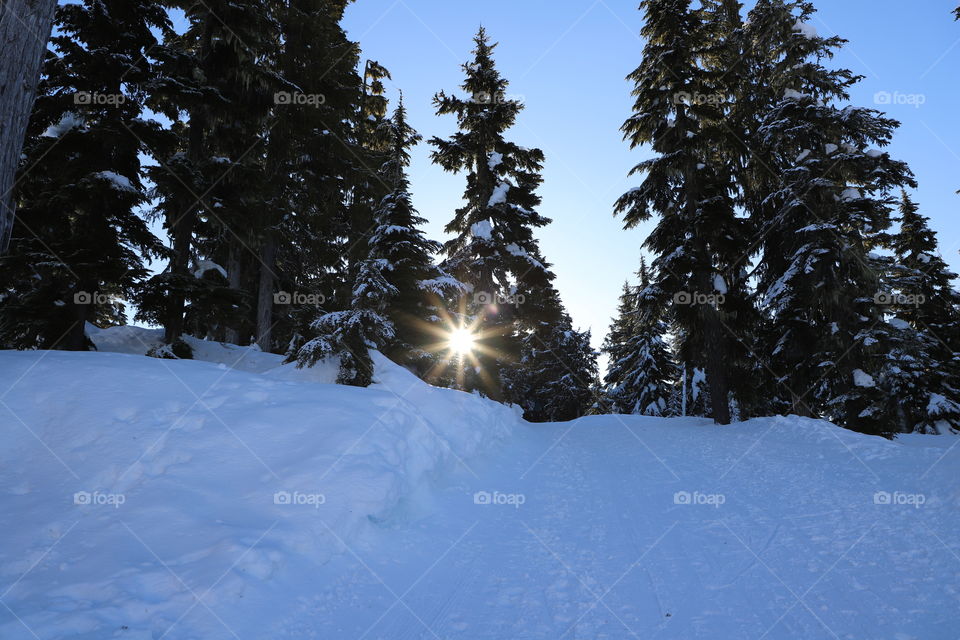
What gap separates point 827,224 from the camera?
13.9 m

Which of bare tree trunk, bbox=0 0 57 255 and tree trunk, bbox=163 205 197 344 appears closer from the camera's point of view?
bare tree trunk, bbox=0 0 57 255

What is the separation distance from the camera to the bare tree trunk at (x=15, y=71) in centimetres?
467

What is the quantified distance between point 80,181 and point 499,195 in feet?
45.8

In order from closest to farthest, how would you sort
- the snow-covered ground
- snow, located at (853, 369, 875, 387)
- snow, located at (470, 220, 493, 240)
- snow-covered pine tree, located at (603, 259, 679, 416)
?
A: the snow-covered ground < snow, located at (853, 369, 875, 387) < snow, located at (470, 220, 493, 240) < snow-covered pine tree, located at (603, 259, 679, 416)

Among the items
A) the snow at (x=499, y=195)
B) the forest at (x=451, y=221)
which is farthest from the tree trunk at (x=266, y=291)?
the snow at (x=499, y=195)

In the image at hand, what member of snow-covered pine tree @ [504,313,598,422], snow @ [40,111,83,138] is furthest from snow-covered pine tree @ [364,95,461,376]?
snow-covered pine tree @ [504,313,598,422]

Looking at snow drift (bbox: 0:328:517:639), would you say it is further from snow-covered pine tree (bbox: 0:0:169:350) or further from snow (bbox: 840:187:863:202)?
snow (bbox: 840:187:863:202)

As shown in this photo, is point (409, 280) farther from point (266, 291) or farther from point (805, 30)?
point (805, 30)

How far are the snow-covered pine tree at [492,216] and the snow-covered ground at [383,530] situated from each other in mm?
10380

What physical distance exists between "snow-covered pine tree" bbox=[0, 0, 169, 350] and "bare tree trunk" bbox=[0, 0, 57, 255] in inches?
271

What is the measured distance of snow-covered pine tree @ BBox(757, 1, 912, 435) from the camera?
45.8ft

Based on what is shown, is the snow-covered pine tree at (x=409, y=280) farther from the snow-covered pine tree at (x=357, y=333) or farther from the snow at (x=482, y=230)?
the snow at (x=482, y=230)

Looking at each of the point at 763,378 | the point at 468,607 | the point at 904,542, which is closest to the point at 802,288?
the point at 763,378

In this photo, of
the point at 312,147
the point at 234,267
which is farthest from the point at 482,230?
the point at 234,267
